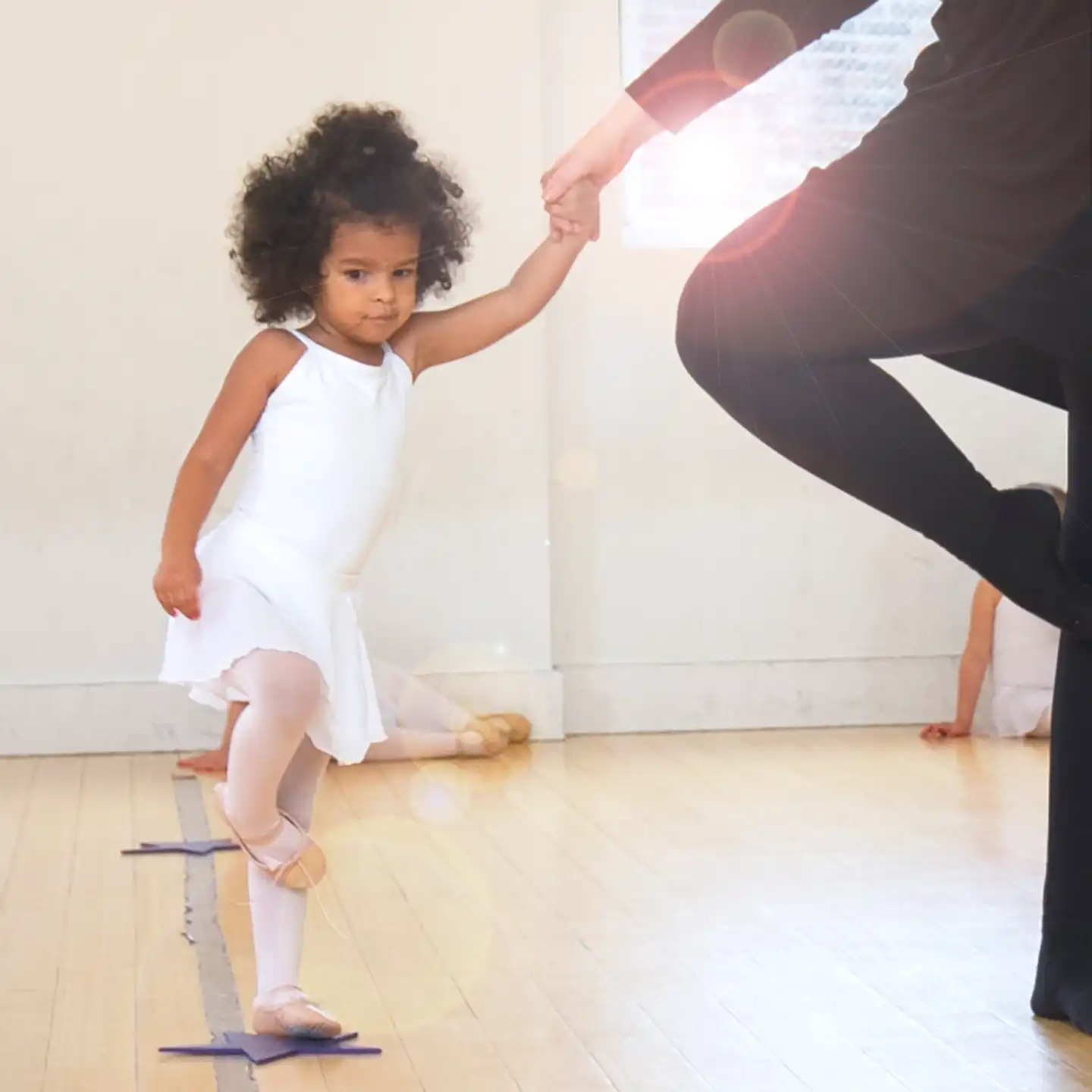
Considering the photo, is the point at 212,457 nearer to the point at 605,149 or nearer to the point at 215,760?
the point at 605,149

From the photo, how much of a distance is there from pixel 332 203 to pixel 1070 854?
1.06 metres

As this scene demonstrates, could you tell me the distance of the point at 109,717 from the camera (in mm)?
4074

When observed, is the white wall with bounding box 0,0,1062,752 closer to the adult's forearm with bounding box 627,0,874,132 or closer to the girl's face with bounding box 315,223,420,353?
the girl's face with bounding box 315,223,420,353

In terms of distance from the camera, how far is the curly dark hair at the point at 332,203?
76.5 inches

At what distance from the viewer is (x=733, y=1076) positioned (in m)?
1.61

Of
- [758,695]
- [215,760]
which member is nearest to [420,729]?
[215,760]

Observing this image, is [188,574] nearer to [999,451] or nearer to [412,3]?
[412,3]

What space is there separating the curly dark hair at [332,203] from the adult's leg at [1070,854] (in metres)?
0.77

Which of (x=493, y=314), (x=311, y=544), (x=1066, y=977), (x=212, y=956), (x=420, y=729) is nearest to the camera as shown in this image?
(x=1066, y=977)

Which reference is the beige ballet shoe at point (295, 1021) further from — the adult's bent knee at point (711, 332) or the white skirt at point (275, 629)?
the adult's bent knee at point (711, 332)

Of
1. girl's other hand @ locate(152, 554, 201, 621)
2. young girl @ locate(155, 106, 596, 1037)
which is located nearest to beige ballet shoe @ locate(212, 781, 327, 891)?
young girl @ locate(155, 106, 596, 1037)

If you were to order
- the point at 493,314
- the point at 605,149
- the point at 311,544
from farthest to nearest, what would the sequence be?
the point at 493,314 → the point at 311,544 → the point at 605,149

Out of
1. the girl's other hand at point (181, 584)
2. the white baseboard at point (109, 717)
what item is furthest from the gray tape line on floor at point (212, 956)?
the white baseboard at point (109, 717)

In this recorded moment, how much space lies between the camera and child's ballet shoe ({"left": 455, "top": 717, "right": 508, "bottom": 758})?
3.88 m
